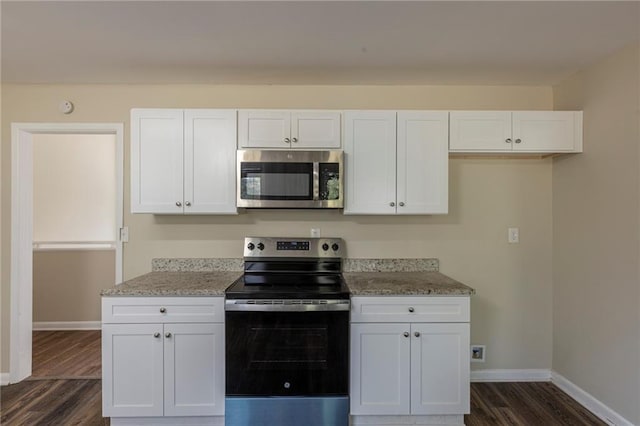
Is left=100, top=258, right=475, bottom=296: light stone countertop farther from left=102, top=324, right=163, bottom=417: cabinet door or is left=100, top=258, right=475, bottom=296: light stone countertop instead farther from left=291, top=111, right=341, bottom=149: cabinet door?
left=291, top=111, right=341, bottom=149: cabinet door

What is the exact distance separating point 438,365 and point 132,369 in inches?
73.0

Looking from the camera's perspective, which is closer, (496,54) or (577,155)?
(496,54)

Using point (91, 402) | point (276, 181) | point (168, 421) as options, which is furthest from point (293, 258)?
point (91, 402)

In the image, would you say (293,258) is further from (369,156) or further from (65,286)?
(65,286)

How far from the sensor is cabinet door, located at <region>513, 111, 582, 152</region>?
2379 millimetres

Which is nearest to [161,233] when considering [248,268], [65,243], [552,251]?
[248,268]

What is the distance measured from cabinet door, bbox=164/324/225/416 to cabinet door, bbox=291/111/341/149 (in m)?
1.33

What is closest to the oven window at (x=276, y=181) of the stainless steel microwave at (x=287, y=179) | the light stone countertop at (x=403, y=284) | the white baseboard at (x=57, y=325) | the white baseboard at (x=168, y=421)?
the stainless steel microwave at (x=287, y=179)

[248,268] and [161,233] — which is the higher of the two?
[161,233]

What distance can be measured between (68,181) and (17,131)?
1467 millimetres

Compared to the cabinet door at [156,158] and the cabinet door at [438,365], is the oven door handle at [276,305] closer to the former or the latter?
the cabinet door at [438,365]

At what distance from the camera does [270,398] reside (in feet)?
6.45

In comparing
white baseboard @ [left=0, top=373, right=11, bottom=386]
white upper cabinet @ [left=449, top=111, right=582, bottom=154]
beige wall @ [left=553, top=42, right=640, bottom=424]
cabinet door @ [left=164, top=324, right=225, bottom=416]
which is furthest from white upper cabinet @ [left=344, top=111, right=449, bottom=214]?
white baseboard @ [left=0, top=373, right=11, bottom=386]

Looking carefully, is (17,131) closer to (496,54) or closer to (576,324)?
(496,54)
